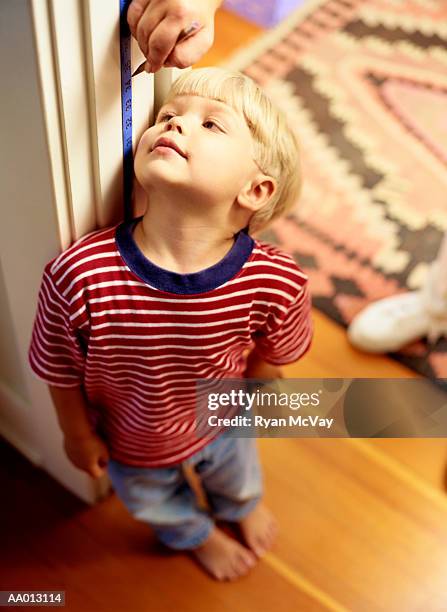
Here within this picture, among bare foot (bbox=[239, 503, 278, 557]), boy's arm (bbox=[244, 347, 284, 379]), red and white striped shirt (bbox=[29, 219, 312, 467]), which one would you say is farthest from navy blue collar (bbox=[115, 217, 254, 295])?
bare foot (bbox=[239, 503, 278, 557])

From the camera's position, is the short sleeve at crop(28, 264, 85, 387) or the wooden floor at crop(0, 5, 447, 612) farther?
the wooden floor at crop(0, 5, 447, 612)

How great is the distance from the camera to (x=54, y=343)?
2.71ft

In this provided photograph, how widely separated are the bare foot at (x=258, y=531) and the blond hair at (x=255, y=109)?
64 centimetres

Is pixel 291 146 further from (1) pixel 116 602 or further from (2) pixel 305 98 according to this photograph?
(2) pixel 305 98

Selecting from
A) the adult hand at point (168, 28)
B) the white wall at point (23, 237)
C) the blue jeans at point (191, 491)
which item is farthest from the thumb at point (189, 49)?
the blue jeans at point (191, 491)

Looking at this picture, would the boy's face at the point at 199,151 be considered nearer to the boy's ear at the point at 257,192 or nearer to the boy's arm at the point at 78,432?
the boy's ear at the point at 257,192

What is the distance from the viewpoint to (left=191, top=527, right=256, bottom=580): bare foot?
119 centimetres

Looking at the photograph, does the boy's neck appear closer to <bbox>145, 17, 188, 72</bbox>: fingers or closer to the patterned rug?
<bbox>145, 17, 188, 72</bbox>: fingers

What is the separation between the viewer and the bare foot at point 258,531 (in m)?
1.21

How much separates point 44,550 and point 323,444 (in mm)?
515

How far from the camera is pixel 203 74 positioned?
0.74 metres

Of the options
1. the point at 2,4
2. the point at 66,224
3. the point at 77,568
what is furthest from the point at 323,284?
the point at 2,4

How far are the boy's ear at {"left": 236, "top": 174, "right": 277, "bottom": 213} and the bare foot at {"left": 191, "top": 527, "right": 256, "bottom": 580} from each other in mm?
646

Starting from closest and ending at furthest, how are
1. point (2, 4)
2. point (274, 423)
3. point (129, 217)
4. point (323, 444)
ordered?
point (2, 4) → point (129, 217) → point (274, 423) → point (323, 444)
